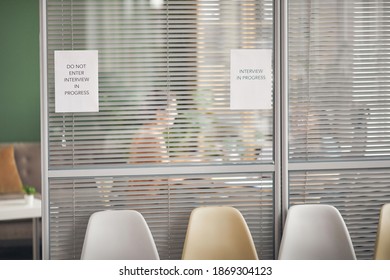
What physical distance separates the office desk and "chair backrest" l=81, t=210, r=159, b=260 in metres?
2.06

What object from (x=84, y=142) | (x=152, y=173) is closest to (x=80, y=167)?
(x=84, y=142)

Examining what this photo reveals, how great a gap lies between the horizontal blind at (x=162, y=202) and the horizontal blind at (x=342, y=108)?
27cm

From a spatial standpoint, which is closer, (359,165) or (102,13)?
(102,13)

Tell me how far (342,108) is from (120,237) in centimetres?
168

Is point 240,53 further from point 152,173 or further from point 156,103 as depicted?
point 152,173

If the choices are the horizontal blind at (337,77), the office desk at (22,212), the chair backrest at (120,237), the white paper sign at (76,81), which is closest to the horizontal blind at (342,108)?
the horizontal blind at (337,77)

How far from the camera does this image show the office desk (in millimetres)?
5152

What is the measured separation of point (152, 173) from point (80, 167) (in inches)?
17.8

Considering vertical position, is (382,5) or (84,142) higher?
(382,5)

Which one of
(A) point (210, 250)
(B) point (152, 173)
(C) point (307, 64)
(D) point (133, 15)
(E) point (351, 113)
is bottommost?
(A) point (210, 250)

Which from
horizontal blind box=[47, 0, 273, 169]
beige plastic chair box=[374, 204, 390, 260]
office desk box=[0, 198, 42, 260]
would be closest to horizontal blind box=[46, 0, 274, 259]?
horizontal blind box=[47, 0, 273, 169]

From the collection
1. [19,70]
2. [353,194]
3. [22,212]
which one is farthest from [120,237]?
[19,70]

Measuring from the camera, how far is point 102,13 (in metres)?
3.52

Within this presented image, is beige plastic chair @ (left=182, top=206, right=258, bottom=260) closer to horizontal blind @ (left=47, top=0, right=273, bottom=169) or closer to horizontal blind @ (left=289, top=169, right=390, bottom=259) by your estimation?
horizontal blind @ (left=47, top=0, right=273, bottom=169)
